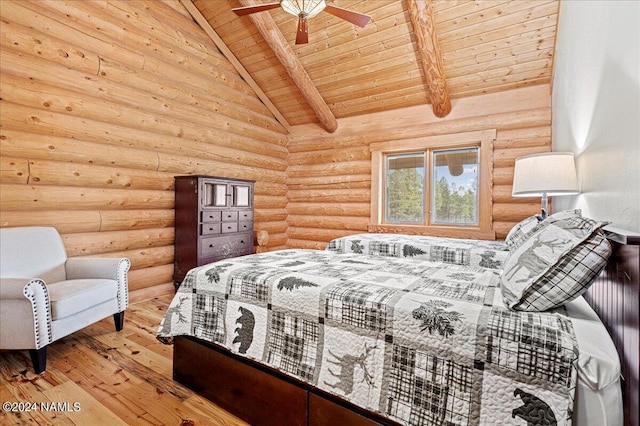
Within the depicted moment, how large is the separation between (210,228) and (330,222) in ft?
7.14

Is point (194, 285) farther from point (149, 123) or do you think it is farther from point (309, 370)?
point (149, 123)

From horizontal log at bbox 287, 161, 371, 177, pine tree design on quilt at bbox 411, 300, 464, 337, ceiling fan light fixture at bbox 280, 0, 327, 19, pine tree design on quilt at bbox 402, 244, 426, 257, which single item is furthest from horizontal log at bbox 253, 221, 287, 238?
pine tree design on quilt at bbox 411, 300, 464, 337

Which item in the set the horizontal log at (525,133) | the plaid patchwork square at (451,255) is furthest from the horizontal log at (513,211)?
the plaid patchwork square at (451,255)

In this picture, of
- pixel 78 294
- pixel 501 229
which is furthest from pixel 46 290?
pixel 501 229

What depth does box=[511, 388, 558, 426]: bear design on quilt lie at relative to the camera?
0.94 m

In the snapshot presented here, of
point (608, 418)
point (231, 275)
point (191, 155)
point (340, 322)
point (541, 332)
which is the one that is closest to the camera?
point (608, 418)

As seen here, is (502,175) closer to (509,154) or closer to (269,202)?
(509,154)

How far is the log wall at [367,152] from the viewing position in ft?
12.8

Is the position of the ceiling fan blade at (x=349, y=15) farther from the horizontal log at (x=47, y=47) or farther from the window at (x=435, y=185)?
the horizontal log at (x=47, y=47)

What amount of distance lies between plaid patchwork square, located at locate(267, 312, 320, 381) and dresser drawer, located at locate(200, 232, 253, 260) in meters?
2.52

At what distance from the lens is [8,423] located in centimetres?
160

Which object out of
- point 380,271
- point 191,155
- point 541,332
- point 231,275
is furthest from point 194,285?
point 191,155

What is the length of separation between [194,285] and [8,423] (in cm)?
109

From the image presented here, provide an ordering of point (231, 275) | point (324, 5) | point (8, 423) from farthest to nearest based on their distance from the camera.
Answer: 1. point (324, 5)
2. point (231, 275)
3. point (8, 423)
